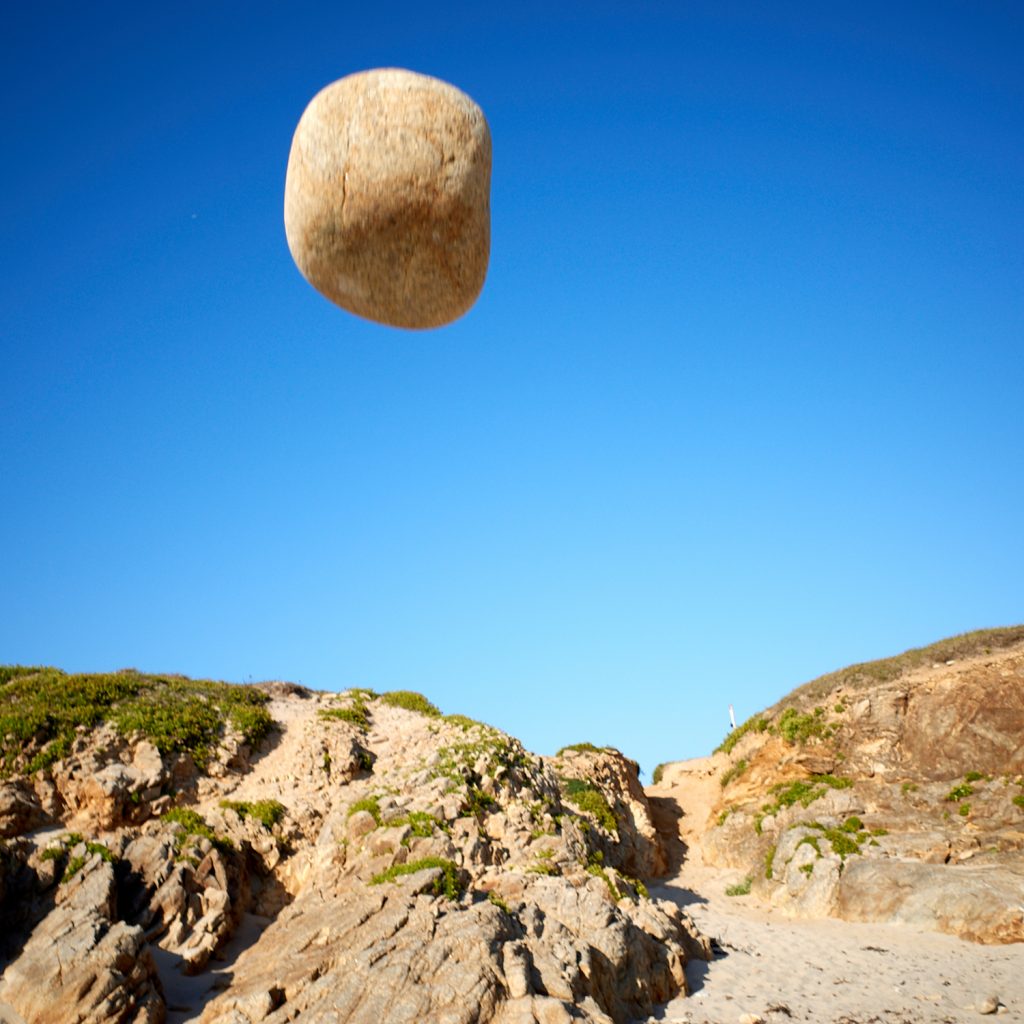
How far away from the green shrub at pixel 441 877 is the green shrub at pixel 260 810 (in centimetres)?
363

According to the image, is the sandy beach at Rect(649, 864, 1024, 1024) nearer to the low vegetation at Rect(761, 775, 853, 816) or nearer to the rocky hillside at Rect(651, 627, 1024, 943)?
→ the rocky hillside at Rect(651, 627, 1024, 943)

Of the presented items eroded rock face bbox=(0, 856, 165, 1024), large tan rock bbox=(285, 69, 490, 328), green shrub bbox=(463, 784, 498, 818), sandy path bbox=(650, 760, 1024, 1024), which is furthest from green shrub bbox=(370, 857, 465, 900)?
large tan rock bbox=(285, 69, 490, 328)

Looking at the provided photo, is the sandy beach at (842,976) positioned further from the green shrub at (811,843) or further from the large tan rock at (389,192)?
the large tan rock at (389,192)

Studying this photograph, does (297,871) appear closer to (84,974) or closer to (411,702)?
(84,974)

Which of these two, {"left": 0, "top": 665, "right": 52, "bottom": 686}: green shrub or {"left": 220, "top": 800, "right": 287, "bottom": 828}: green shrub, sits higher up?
{"left": 0, "top": 665, "right": 52, "bottom": 686}: green shrub

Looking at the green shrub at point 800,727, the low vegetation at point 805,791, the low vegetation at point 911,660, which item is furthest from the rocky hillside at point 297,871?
the low vegetation at point 911,660

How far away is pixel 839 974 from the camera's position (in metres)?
14.7

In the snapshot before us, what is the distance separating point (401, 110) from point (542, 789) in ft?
56.5

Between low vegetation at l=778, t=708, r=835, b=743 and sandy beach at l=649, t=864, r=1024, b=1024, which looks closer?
sandy beach at l=649, t=864, r=1024, b=1024

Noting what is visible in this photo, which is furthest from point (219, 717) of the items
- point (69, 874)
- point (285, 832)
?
point (69, 874)

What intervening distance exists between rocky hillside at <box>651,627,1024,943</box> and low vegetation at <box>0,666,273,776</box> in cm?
1569

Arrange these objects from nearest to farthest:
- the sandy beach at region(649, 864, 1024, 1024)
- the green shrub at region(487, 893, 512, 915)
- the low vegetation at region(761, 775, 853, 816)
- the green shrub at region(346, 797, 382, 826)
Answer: the sandy beach at region(649, 864, 1024, 1024) < the green shrub at region(487, 893, 512, 915) < the green shrub at region(346, 797, 382, 826) < the low vegetation at region(761, 775, 853, 816)

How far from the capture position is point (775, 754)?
90.7 feet

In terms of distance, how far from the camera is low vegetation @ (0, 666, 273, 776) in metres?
17.2
